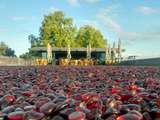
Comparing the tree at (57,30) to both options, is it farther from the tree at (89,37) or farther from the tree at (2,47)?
the tree at (2,47)

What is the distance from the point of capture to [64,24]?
112500mm

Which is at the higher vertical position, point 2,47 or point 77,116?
point 2,47

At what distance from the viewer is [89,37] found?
121500 mm

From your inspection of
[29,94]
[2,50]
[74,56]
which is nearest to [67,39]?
[74,56]

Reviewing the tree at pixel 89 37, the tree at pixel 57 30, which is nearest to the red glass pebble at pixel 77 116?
the tree at pixel 57 30

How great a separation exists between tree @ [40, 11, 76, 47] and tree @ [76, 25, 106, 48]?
29.7 ft

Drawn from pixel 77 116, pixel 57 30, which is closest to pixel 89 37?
pixel 57 30

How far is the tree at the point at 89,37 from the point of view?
12056 centimetres

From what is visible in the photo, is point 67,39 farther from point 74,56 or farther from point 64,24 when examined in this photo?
point 74,56

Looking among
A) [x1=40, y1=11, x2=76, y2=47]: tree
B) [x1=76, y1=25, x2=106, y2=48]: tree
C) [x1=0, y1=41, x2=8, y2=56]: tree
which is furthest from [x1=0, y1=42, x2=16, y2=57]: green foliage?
[x1=40, y1=11, x2=76, y2=47]: tree

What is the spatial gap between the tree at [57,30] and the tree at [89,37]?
905 centimetres

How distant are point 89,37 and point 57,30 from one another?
16917 millimetres

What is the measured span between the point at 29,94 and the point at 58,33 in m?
103

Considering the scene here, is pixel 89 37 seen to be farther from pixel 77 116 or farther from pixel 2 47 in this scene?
pixel 77 116
